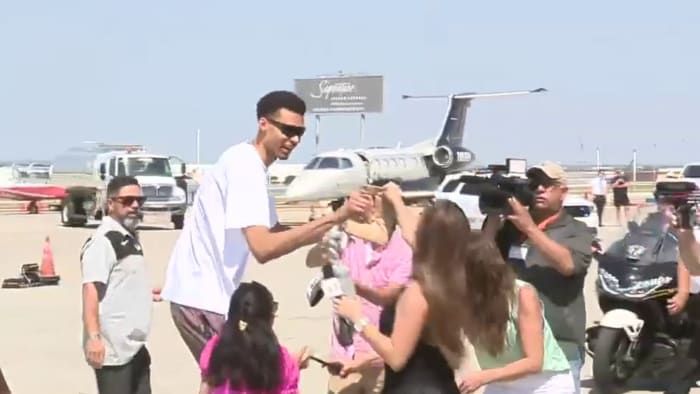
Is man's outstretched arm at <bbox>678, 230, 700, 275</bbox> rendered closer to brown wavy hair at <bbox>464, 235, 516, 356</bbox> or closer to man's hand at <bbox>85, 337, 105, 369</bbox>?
brown wavy hair at <bbox>464, 235, 516, 356</bbox>

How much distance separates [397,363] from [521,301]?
2.11 feet

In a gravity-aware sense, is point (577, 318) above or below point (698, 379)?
above

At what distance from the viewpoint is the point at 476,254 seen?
14.2 feet

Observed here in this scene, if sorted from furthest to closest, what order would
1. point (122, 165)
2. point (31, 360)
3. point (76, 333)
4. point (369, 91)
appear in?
point (369, 91) → point (122, 165) → point (76, 333) → point (31, 360)

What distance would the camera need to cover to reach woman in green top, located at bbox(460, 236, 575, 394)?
438 cm

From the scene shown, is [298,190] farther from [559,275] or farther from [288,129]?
[288,129]

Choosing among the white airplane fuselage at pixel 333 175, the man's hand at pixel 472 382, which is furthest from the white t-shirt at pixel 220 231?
the white airplane fuselage at pixel 333 175

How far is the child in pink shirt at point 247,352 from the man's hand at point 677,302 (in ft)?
14.3

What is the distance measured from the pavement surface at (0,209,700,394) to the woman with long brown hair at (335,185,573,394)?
3472 millimetres

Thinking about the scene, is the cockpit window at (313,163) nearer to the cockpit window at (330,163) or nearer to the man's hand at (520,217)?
the cockpit window at (330,163)

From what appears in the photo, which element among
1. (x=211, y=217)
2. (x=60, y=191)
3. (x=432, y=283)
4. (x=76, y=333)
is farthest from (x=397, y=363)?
(x=60, y=191)

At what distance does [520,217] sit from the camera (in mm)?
5641

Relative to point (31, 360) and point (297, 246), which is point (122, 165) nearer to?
point (31, 360)

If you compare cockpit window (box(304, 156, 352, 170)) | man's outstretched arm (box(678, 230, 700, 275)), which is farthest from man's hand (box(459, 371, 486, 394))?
cockpit window (box(304, 156, 352, 170))
